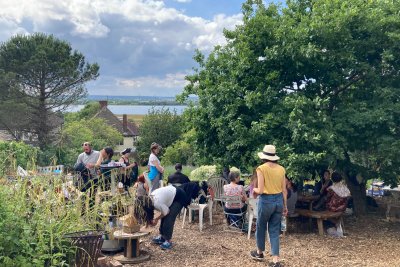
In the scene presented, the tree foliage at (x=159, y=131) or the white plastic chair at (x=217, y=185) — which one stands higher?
the tree foliage at (x=159, y=131)

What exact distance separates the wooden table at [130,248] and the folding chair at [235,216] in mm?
2310

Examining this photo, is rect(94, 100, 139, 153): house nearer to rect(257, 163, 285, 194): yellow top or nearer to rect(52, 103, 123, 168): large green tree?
rect(52, 103, 123, 168): large green tree

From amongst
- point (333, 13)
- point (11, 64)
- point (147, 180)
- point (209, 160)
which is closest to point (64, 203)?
point (147, 180)

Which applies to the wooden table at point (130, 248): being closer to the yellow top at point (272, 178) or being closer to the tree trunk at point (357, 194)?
the yellow top at point (272, 178)

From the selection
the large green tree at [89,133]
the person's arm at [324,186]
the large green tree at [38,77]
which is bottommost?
the person's arm at [324,186]

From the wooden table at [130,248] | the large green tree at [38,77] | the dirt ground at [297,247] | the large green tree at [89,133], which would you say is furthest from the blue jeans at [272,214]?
the large green tree at [38,77]

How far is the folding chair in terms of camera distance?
308 inches

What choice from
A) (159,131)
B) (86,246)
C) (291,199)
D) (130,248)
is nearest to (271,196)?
(130,248)

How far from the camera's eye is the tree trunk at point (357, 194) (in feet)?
31.2

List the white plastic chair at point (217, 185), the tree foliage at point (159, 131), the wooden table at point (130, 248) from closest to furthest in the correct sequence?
the wooden table at point (130, 248) → the white plastic chair at point (217, 185) → the tree foliage at point (159, 131)

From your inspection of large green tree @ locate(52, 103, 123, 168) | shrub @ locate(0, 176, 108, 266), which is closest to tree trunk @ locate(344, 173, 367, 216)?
shrub @ locate(0, 176, 108, 266)

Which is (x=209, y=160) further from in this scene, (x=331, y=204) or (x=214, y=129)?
(x=331, y=204)

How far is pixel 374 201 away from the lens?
397 inches

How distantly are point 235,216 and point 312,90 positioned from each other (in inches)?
112
